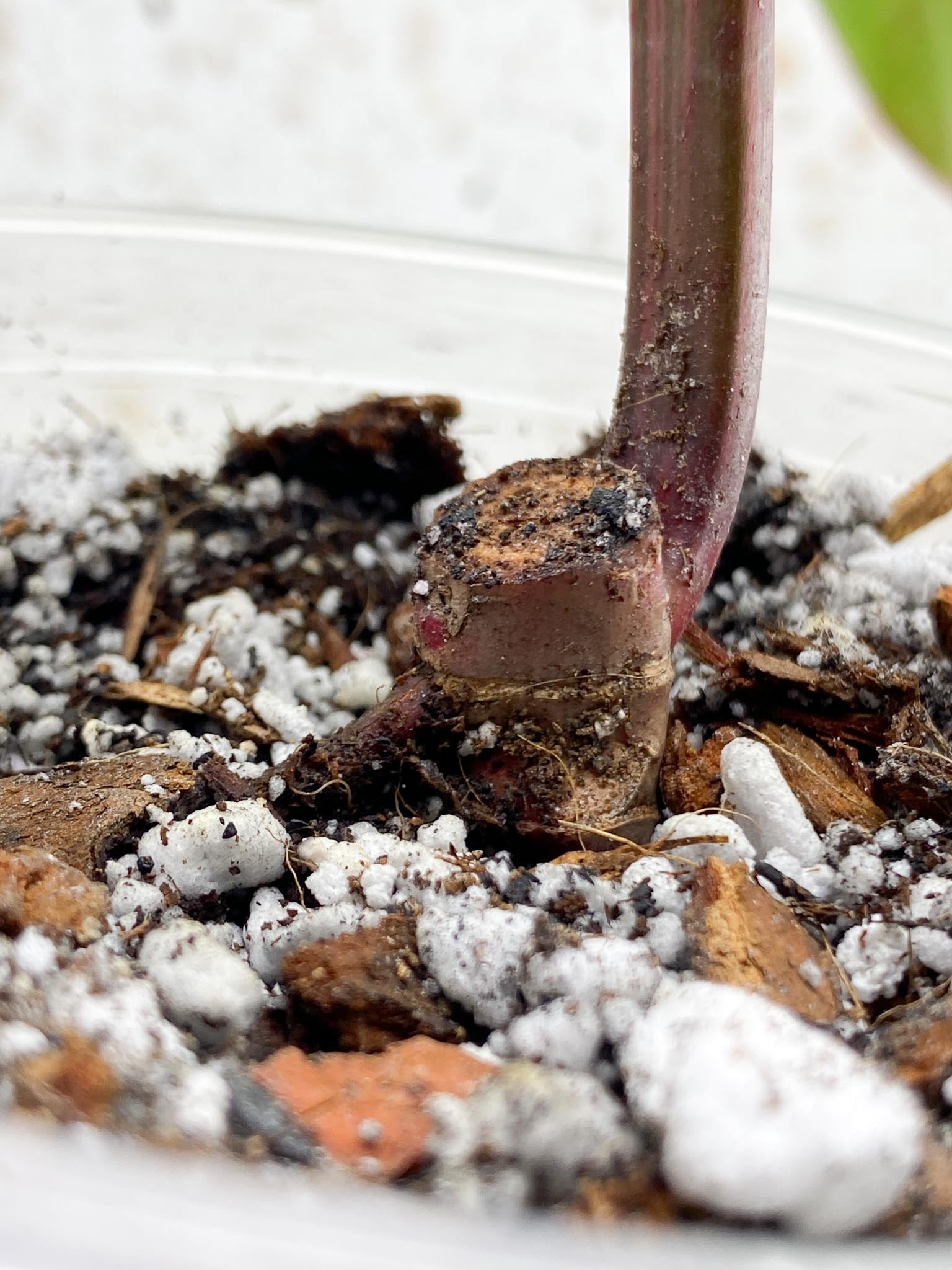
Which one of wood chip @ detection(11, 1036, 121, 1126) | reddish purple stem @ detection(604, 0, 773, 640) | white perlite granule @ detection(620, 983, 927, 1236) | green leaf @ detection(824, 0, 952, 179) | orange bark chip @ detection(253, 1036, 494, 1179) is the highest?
green leaf @ detection(824, 0, 952, 179)

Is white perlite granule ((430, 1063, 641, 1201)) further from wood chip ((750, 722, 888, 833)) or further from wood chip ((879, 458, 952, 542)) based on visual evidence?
wood chip ((879, 458, 952, 542))

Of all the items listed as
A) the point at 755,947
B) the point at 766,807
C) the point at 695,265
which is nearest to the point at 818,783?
the point at 766,807

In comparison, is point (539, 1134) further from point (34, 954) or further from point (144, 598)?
point (144, 598)

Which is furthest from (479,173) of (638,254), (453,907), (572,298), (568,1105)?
(568,1105)

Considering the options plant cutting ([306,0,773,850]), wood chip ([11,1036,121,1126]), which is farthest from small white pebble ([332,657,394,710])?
wood chip ([11,1036,121,1126])

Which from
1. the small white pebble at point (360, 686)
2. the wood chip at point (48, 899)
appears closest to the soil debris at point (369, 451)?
Result: the small white pebble at point (360, 686)

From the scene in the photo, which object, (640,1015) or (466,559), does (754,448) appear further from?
(640,1015)
